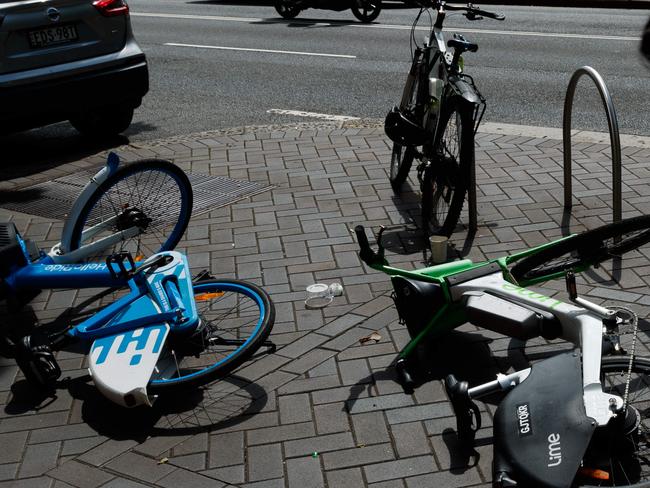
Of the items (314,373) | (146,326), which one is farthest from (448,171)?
(146,326)

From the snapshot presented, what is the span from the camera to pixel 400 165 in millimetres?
6695

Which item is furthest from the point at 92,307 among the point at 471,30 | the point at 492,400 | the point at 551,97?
the point at 471,30

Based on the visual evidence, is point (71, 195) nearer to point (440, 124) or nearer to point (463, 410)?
point (440, 124)

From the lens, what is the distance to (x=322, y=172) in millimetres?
7348

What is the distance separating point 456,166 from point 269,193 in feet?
6.16

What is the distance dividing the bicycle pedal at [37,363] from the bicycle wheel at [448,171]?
257cm

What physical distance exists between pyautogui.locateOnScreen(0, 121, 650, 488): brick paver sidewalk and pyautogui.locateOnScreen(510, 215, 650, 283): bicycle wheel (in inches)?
15.5

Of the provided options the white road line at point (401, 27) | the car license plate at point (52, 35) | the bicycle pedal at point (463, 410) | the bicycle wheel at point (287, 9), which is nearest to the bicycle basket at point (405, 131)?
the bicycle pedal at point (463, 410)

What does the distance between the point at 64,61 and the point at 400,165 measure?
132 inches

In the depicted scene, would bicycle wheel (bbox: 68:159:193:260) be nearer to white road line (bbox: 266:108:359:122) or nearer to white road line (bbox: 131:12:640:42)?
white road line (bbox: 266:108:359:122)

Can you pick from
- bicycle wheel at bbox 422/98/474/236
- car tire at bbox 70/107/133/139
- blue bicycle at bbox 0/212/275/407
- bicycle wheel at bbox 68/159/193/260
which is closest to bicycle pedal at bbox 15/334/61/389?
blue bicycle at bbox 0/212/275/407

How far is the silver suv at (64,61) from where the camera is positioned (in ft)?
25.0

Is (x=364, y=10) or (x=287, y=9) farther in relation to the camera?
(x=287, y=9)

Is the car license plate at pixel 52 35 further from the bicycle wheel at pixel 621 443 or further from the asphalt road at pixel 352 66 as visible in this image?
the bicycle wheel at pixel 621 443
